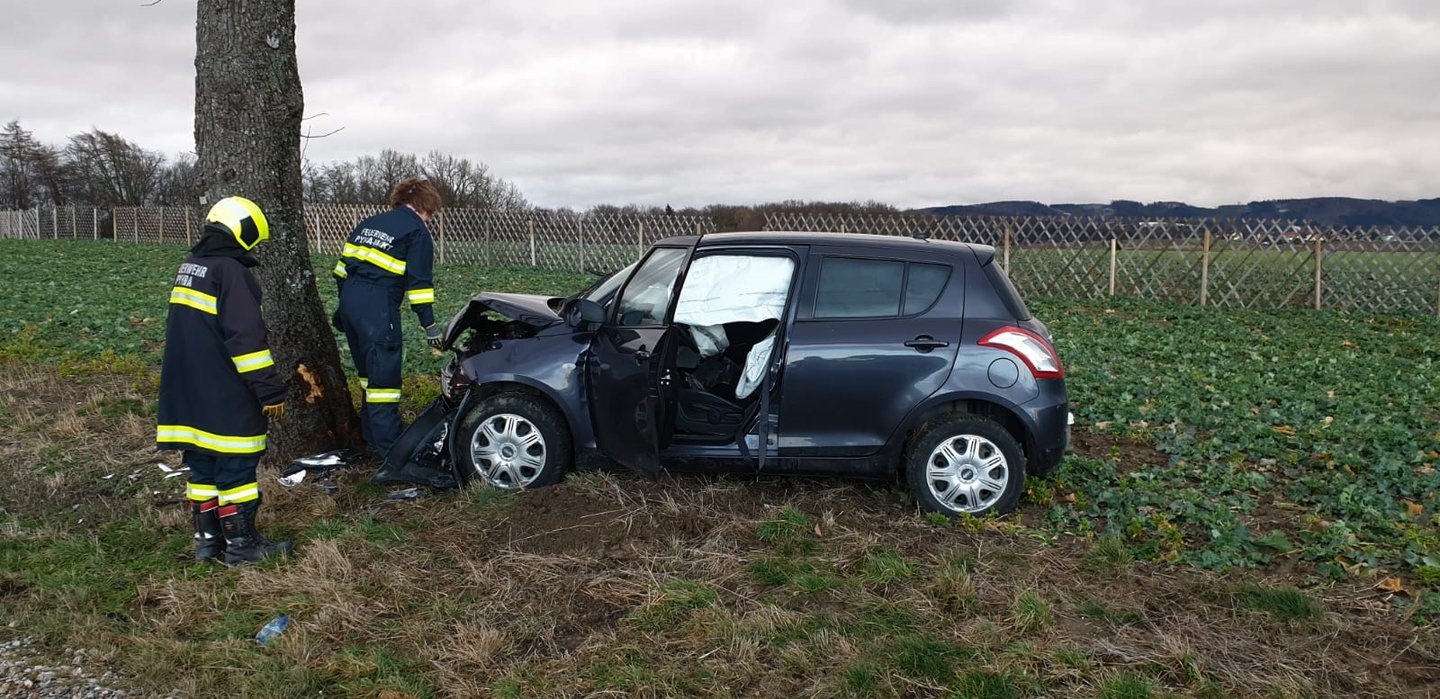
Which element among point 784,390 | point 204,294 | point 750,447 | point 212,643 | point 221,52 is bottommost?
point 212,643

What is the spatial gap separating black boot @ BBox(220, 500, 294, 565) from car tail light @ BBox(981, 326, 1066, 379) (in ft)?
11.3

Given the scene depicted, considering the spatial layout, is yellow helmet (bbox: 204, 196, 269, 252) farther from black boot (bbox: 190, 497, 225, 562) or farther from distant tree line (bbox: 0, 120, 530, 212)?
distant tree line (bbox: 0, 120, 530, 212)

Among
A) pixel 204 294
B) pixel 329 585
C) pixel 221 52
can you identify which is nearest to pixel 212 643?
pixel 329 585

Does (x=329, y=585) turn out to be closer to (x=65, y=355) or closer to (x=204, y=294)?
(x=204, y=294)

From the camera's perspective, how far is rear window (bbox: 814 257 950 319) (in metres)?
4.95

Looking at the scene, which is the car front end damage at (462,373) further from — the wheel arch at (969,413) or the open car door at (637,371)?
the wheel arch at (969,413)

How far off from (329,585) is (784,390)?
7.34 ft

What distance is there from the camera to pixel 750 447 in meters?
4.94

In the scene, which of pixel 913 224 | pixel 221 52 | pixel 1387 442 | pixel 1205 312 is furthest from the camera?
pixel 913 224

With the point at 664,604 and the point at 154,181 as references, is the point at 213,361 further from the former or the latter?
the point at 154,181

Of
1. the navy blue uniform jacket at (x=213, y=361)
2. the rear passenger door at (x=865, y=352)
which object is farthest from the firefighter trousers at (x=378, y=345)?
the rear passenger door at (x=865, y=352)

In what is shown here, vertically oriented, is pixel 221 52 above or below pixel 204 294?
above

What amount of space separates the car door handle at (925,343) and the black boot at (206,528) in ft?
10.7

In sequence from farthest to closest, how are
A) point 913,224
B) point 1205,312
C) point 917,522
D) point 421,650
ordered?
point 913,224
point 1205,312
point 917,522
point 421,650
